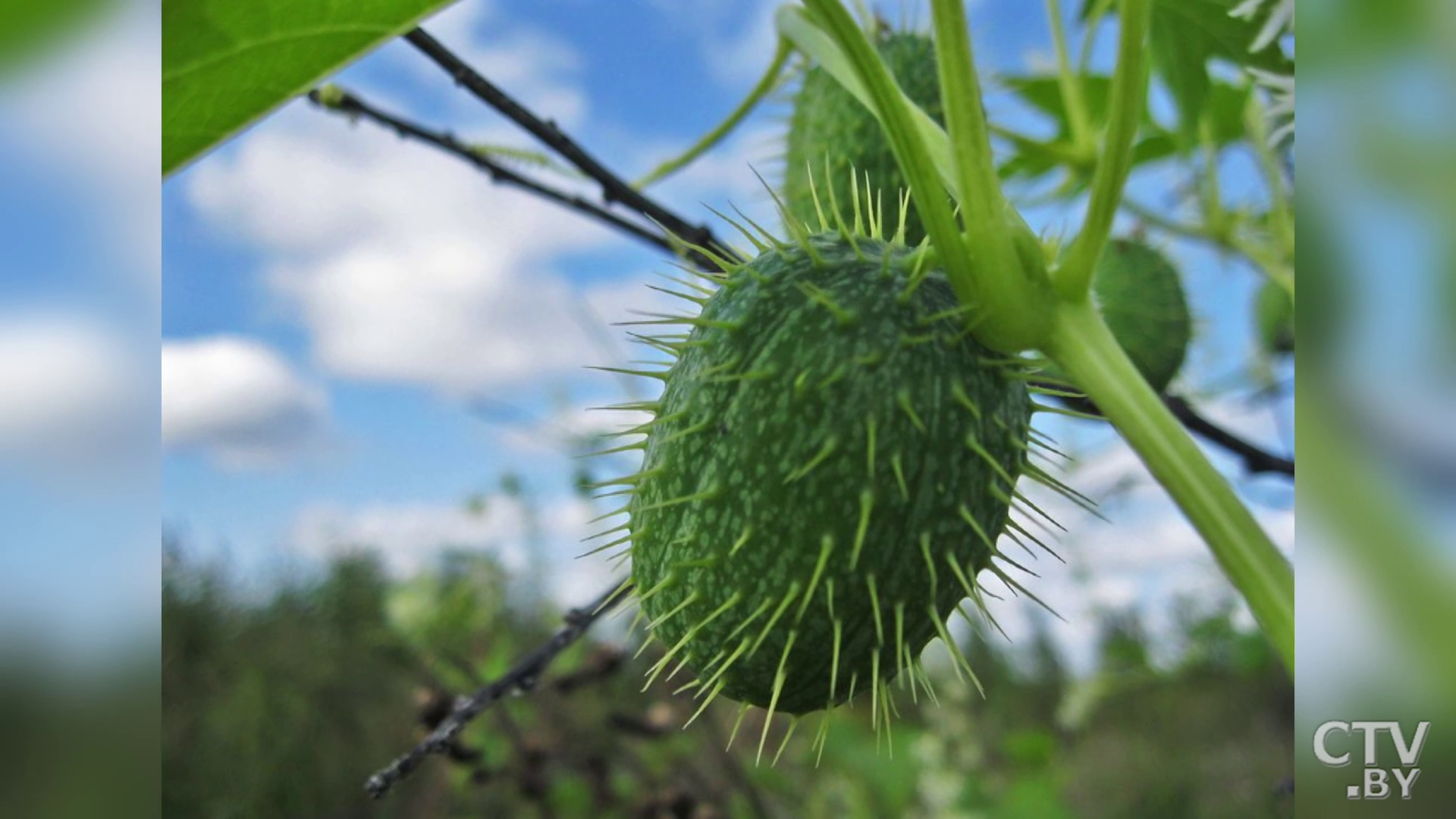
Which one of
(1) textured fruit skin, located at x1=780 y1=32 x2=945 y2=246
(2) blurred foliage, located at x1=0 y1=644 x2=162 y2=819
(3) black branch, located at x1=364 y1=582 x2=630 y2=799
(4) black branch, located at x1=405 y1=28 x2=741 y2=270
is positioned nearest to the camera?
(2) blurred foliage, located at x1=0 y1=644 x2=162 y2=819

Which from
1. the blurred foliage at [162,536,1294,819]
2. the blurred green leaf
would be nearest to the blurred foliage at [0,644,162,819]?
the blurred green leaf

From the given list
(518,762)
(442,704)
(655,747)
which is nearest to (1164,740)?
(655,747)

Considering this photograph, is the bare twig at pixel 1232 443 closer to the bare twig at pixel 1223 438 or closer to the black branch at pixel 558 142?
the bare twig at pixel 1223 438

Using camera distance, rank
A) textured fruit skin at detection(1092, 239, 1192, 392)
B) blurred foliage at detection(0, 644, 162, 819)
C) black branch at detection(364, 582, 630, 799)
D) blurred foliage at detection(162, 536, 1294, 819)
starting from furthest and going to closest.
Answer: blurred foliage at detection(162, 536, 1294, 819) → textured fruit skin at detection(1092, 239, 1192, 392) → black branch at detection(364, 582, 630, 799) → blurred foliage at detection(0, 644, 162, 819)

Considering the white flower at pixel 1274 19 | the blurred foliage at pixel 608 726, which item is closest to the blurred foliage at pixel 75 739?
the blurred foliage at pixel 608 726

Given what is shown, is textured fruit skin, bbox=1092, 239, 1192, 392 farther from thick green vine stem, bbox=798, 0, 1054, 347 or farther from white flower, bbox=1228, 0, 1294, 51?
thick green vine stem, bbox=798, 0, 1054, 347

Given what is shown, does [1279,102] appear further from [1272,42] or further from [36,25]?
[36,25]

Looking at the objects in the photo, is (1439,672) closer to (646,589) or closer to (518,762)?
(646,589)
